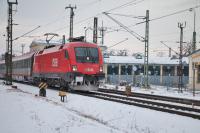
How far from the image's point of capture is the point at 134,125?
38.7 ft

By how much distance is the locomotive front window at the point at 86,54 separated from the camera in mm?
22723

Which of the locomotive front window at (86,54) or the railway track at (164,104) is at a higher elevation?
the locomotive front window at (86,54)

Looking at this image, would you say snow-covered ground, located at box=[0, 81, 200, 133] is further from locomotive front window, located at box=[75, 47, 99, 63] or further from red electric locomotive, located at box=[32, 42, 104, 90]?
locomotive front window, located at box=[75, 47, 99, 63]

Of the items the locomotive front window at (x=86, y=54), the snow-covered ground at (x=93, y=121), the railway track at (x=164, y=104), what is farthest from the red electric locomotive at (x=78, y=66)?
the snow-covered ground at (x=93, y=121)

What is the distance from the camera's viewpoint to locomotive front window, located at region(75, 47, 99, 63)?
74.6ft

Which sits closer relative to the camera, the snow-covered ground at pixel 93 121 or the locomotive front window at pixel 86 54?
the snow-covered ground at pixel 93 121

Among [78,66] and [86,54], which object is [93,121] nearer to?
[78,66]

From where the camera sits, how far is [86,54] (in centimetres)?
2317

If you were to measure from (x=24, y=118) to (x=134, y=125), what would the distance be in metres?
3.89

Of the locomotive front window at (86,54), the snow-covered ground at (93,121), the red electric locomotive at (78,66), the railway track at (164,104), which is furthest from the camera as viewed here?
the locomotive front window at (86,54)

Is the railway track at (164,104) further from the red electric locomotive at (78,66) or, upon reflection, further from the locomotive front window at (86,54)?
the locomotive front window at (86,54)

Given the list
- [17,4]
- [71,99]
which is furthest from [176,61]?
[71,99]

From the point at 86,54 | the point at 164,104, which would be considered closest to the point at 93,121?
the point at 164,104

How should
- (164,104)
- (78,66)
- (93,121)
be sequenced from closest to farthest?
(93,121) → (164,104) → (78,66)
